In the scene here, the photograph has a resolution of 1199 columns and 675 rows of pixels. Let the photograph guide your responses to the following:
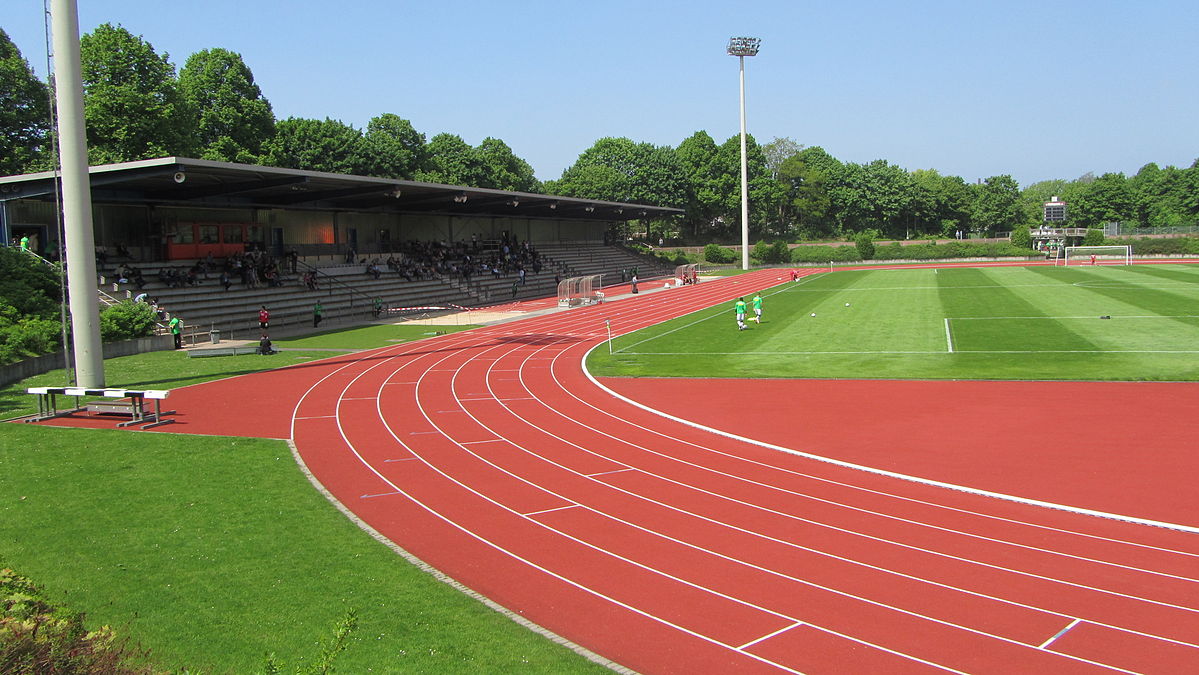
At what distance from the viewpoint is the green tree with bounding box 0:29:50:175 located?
44469mm

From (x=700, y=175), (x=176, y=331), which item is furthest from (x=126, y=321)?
(x=700, y=175)

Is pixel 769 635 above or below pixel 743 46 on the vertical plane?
below

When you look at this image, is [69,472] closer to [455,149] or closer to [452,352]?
[452,352]

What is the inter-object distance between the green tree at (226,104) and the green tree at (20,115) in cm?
1170

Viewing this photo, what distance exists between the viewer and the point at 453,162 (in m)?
84.2


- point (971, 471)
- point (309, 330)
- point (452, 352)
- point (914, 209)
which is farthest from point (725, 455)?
point (914, 209)

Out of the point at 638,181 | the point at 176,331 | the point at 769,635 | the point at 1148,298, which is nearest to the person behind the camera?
the point at 769,635

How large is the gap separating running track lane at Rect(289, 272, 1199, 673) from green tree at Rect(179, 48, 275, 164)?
51.0 meters

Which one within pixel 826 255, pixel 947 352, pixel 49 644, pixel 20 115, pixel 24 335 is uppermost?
pixel 20 115

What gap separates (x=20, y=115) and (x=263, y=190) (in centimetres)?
1918

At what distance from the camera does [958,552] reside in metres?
10.0

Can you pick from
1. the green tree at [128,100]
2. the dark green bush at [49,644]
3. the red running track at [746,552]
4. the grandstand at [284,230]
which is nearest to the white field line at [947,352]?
the red running track at [746,552]

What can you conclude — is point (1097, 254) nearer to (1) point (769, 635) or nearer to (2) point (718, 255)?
(2) point (718, 255)

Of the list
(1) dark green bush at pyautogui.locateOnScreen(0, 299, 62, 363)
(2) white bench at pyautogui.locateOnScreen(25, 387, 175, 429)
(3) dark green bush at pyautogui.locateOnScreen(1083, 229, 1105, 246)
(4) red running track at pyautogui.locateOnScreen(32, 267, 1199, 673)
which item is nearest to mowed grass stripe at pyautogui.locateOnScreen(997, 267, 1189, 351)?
(4) red running track at pyautogui.locateOnScreen(32, 267, 1199, 673)
